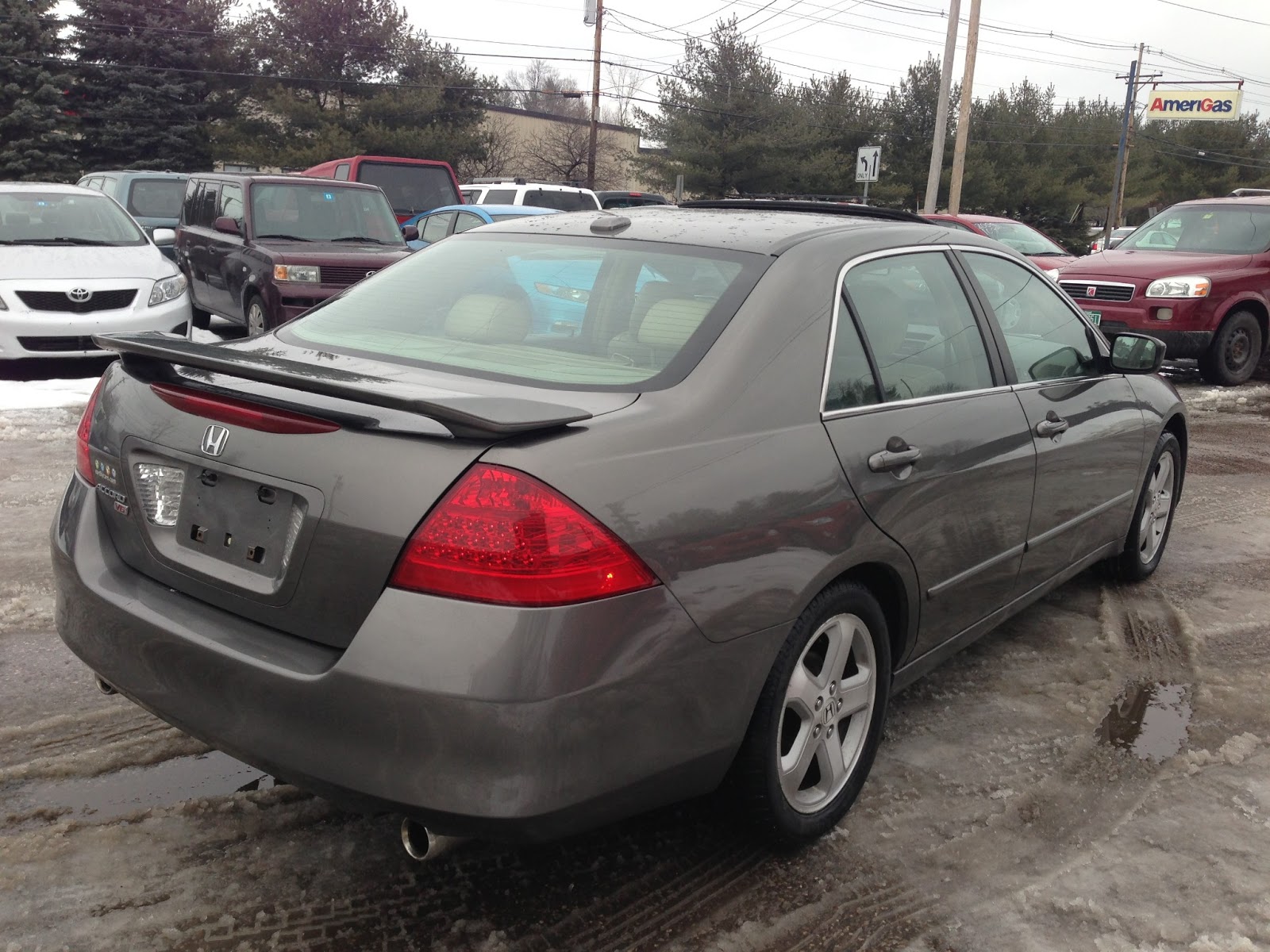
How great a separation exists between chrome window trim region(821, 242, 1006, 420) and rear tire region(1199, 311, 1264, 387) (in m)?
8.86

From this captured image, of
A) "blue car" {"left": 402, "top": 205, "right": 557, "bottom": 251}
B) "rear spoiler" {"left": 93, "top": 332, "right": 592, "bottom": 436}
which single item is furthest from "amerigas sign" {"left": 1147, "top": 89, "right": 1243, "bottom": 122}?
"rear spoiler" {"left": 93, "top": 332, "right": 592, "bottom": 436}

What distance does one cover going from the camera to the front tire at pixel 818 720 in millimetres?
2551

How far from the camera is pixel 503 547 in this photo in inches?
81.0

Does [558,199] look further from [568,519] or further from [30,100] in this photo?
[30,100]

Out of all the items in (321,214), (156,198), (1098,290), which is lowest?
(1098,290)

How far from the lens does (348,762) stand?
7.01 feet

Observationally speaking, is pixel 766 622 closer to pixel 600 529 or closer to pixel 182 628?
pixel 600 529

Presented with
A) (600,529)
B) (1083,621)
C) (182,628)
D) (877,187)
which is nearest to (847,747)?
(600,529)

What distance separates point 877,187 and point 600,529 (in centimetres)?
4213

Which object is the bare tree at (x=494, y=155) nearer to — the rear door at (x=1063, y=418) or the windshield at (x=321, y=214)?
the windshield at (x=321, y=214)

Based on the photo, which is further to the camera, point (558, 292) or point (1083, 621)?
point (1083, 621)

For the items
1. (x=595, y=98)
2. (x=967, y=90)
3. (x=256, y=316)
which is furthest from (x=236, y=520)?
(x=595, y=98)

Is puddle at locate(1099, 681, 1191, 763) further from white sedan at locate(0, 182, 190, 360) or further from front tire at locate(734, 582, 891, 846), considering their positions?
white sedan at locate(0, 182, 190, 360)

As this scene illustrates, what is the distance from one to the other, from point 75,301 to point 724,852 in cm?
807
